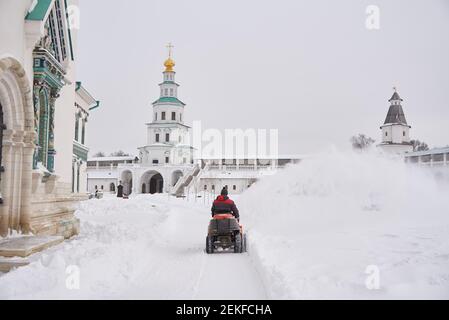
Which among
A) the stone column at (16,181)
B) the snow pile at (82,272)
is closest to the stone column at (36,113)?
the stone column at (16,181)

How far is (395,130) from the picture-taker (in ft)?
219

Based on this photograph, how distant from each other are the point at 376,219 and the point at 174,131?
4870 centimetres

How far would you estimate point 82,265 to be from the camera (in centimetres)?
781

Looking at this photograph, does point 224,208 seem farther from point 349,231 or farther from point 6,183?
point 349,231

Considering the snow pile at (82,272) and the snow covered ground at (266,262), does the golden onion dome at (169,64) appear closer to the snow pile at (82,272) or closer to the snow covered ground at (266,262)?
the snow covered ground at (266,262)

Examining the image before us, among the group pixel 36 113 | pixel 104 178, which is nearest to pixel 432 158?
pixel 36 113

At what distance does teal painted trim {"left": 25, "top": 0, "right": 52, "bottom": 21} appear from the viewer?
1021 cm

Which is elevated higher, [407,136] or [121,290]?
[407,136]

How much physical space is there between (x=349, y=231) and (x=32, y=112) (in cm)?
1134

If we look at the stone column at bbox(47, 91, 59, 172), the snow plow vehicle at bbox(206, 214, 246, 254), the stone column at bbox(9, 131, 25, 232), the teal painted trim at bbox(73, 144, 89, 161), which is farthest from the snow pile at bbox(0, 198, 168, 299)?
the teal painted trim at bbox(73, 144, 89, 161)

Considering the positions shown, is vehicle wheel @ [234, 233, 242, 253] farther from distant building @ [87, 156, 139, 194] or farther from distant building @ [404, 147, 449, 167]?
distant building @ [87, 156, 139, 194]

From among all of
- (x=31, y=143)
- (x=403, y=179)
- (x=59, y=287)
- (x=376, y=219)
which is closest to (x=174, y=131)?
(x=403, y=179)

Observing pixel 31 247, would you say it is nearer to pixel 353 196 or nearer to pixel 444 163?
pixel 353 196

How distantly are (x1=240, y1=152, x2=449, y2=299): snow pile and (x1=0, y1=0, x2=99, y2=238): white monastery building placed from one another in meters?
5.75
